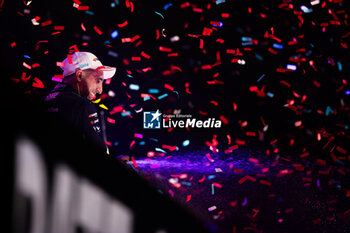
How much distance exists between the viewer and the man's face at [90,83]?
2.78 meters

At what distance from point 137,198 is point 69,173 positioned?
0.12 metres

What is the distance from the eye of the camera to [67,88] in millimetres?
2609

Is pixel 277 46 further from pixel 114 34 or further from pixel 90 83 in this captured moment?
pixel 90 83

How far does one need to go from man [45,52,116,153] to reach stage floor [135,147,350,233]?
68 cm

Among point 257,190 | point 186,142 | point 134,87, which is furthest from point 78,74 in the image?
point 186,142

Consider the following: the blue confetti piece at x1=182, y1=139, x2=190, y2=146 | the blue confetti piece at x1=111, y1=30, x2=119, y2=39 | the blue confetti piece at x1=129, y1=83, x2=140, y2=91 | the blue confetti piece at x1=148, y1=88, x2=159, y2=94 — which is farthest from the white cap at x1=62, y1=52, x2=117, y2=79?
the blue confetti piece at x1=182, y1=139, x2=190, y2=146

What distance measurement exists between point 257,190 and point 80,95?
222 cm

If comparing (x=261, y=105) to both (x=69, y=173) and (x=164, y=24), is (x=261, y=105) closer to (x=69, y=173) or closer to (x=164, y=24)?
(x=164, y=24)

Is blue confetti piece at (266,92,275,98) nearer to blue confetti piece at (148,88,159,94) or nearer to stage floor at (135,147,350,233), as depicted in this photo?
stage floor at (135,147,350,233)

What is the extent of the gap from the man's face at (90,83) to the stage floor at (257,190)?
988mm

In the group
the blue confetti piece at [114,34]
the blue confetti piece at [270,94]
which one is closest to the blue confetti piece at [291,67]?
the blue confetti piece at [270,94]

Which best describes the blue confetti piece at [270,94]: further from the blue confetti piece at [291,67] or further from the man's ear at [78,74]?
the man's ear at [78,74]

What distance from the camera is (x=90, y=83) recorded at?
281 cm

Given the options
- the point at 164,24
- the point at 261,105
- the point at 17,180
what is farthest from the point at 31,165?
the point at 261,105
